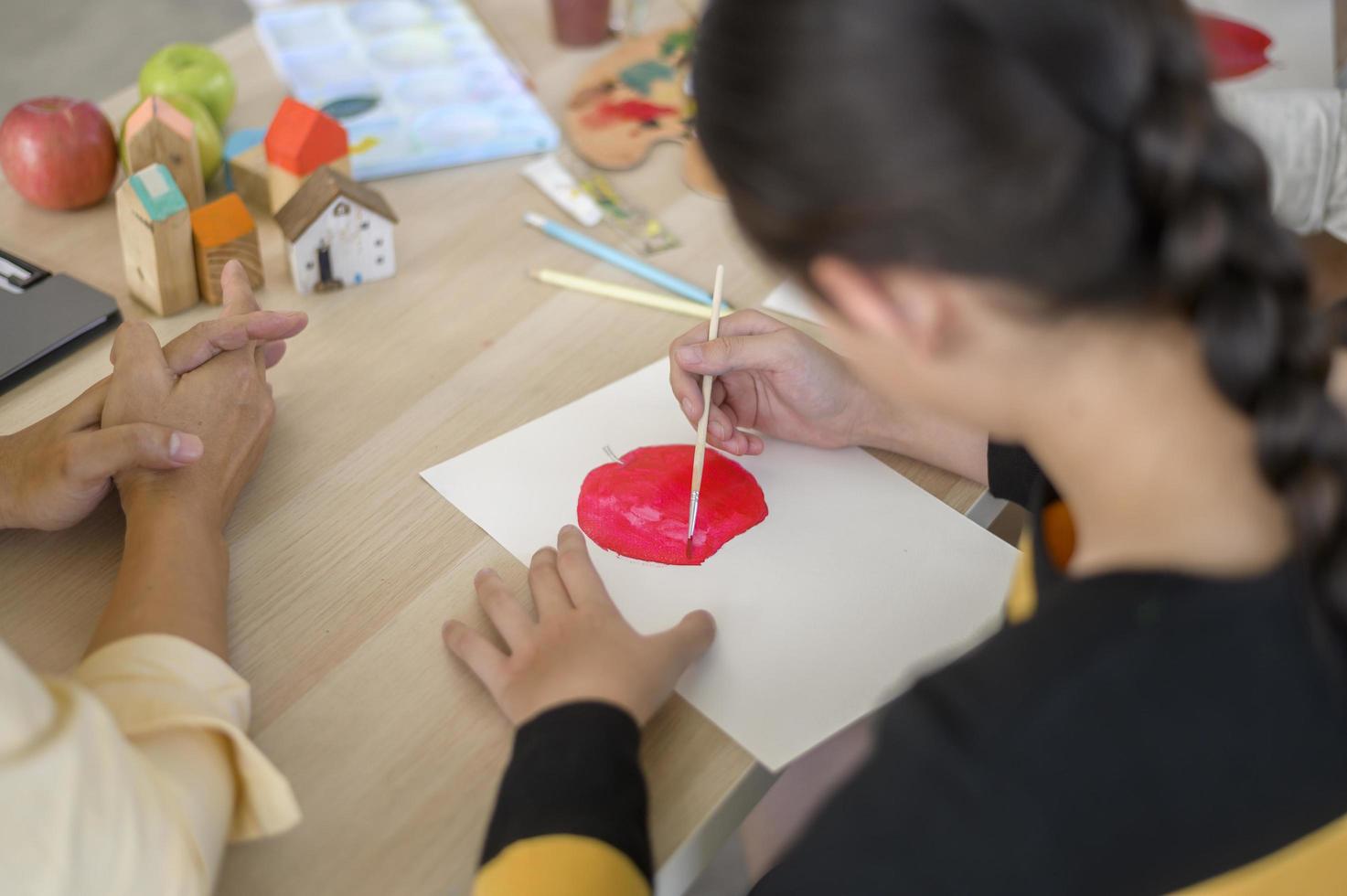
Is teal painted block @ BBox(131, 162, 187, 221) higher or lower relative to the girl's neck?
lower

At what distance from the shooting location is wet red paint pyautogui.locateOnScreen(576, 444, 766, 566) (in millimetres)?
833

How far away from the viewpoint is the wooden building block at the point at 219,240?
3.24 feet

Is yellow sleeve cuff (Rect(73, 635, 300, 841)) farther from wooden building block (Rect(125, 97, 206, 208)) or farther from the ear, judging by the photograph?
wooden building block (Rect(125, 97, 206, 208))

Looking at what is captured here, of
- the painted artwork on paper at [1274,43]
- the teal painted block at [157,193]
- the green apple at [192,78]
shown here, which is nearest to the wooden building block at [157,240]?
the teal painted block at [157,193]

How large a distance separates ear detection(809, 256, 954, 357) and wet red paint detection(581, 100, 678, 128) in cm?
80

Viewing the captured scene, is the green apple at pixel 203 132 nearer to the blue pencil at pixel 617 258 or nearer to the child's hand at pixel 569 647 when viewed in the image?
the blue pencil at pixel 617 258

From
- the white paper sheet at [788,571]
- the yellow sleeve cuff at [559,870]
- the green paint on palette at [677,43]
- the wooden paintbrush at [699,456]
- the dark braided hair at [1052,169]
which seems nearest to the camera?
the dark braided hair at [1052,169]

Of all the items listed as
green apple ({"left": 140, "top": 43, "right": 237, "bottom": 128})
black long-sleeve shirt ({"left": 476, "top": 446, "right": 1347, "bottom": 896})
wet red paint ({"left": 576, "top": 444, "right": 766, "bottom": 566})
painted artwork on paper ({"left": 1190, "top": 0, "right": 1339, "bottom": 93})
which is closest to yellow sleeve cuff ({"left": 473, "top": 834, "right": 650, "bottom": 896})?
black long-sleeve shirt ({"left": 476, "top": 446, "right": 1347, "bottom": 896})

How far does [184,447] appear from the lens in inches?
30.9

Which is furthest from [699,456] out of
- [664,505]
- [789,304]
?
[789,304]

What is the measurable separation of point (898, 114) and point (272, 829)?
49 cm

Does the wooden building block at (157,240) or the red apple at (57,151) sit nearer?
the wooden building block at (157,240)

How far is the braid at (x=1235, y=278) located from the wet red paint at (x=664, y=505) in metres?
0.39

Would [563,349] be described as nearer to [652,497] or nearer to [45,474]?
[652,497]
